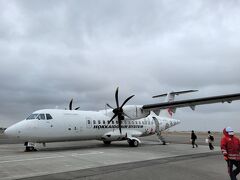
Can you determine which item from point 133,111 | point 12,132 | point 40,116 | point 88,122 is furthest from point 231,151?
point 133,111

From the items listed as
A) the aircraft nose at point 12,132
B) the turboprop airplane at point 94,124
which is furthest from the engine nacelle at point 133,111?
the aircraft nose at point 12,132

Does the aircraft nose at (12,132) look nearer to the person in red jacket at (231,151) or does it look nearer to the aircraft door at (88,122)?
the aircraft door at (88,122)

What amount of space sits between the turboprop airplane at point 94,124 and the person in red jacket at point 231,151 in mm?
12879

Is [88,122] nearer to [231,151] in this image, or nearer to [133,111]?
[133,111]

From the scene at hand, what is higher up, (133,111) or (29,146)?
(133,111)

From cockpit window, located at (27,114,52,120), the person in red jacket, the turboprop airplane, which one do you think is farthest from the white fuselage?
the person in red jacket

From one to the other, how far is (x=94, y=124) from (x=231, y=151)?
16.5 metres

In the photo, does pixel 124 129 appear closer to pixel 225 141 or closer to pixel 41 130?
pixel 41 130

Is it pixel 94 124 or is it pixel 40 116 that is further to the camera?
pixel 94 124

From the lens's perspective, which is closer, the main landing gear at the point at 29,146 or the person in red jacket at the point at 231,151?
the person in red jacket at the point at 231,151

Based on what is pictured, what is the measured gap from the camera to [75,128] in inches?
858

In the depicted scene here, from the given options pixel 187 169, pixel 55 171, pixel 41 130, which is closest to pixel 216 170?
pixel 187 169

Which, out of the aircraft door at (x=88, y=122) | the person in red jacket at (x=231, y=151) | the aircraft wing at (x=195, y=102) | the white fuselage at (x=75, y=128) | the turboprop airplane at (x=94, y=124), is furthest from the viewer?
the aircraft door at (x=88, y=122)

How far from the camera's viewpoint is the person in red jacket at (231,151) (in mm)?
7695
